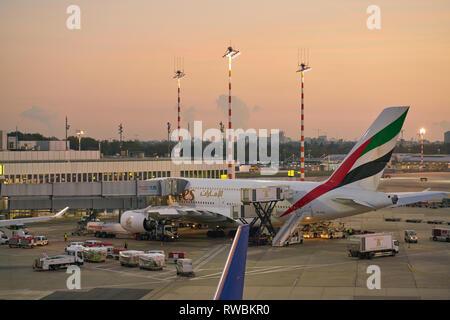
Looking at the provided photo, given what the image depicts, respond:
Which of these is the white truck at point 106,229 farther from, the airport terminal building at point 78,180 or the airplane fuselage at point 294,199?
the airplane fuselage at point 294,199

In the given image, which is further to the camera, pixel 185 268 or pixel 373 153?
pixel 373 153

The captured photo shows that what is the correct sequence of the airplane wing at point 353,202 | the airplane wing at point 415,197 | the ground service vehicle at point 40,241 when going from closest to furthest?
the airplane wing at point 353,202 < the ground service vehicle at point 40,241 < the airplane wing at point 415,197

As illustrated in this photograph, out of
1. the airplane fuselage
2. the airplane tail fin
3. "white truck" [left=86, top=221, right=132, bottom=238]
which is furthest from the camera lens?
"white truck" [left=86, top=221, right=132, bottom=238]

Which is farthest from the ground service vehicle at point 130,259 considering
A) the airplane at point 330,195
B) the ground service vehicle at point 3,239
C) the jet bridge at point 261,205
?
the ground service vehicle at point 3,239

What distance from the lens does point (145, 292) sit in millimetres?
29734

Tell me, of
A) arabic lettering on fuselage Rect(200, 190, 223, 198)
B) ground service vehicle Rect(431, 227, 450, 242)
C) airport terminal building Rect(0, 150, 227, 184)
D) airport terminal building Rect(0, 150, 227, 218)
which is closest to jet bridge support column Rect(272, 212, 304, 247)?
arabic lettering on fuselage Rect(200, 190, 223, 198)

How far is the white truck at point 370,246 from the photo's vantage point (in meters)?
38.7

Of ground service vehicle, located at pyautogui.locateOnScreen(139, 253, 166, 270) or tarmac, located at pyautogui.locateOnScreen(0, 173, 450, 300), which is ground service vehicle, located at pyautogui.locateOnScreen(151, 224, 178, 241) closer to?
tarmac, located at pyautogui.locateOnScreen(0, 173, 450, 300)

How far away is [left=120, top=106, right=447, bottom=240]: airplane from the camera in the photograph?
42594 mm

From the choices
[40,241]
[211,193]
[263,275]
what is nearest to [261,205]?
[211,193]

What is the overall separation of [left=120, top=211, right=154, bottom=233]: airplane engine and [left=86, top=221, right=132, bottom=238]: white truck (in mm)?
1365

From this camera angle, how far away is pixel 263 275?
3362 centimetres

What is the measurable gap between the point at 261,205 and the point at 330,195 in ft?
19.0

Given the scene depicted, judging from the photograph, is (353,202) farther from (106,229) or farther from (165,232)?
(106,229)
